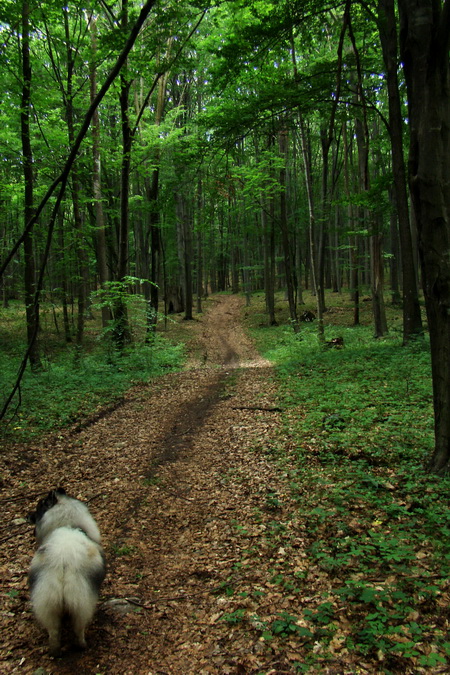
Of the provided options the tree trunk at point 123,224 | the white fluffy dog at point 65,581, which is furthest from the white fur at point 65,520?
the tree trunk at point 123,224

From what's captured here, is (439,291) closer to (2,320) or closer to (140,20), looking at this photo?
(140,20)

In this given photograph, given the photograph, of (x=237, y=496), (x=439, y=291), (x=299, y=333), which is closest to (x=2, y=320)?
(x=299, y=333)

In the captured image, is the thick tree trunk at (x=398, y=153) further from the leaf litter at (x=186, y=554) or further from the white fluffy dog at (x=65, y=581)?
the white fluffy dog at (x=65, y=581)

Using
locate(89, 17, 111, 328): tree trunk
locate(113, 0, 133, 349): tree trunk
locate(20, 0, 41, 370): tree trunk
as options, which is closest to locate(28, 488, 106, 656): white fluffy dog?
locate(20, 0, 41, 370): tree trunk

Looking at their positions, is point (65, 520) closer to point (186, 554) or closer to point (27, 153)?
point (186, 554)

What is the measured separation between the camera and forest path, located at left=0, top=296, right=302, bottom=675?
274 cm

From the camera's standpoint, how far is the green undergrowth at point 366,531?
247cm

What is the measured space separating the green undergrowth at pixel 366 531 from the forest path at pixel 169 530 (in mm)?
303

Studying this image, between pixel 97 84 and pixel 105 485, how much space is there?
14.3 metres

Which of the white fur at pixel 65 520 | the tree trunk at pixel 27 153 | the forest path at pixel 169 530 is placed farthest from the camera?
the tree trunk at pixel 27 153

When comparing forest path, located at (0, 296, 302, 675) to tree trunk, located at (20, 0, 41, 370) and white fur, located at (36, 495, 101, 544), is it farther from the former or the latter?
tree trunk, located at (20, 0, 41, 370)

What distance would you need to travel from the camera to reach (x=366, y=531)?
3.63 meters

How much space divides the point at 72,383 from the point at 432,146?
929cm

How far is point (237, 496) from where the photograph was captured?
4.89m
